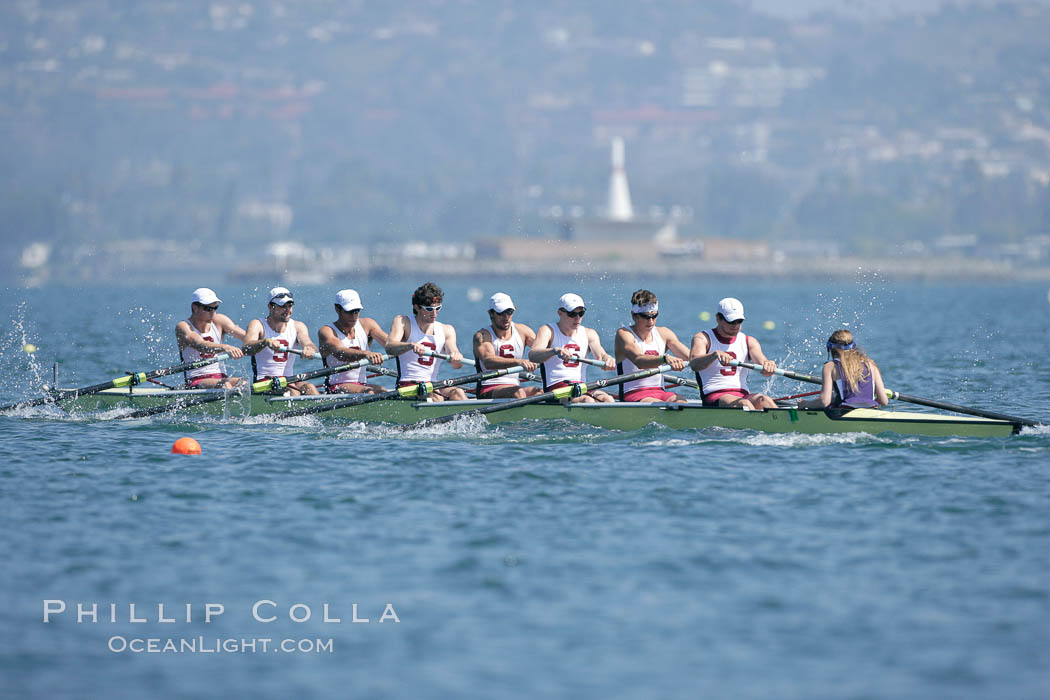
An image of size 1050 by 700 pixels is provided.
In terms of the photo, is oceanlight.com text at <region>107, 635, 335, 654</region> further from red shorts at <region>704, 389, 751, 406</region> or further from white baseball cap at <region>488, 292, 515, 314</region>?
white baseball cap at <region>488, 292, 515, 314</region>

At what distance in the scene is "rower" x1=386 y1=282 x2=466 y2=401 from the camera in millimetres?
19312

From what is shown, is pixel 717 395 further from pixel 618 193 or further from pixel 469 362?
pixel 618 193

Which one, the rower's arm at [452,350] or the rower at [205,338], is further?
the rower at [205,338]

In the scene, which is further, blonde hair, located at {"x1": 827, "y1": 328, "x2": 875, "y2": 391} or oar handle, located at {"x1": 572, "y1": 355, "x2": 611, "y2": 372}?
oar handle, located at {"x1": 572, "y1": 355, "x2": 611, "y2": 372}

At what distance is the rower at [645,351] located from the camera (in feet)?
58.5

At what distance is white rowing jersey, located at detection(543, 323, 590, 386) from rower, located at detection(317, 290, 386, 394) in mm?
2553

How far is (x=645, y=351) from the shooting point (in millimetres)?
18312

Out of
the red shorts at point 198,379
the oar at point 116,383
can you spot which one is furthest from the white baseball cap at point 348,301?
the red shorts at point 198,379

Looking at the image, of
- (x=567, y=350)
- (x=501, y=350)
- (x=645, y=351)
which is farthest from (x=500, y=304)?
(x=645, y=351)

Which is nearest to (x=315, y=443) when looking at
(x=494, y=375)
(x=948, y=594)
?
(x=494, y=375)

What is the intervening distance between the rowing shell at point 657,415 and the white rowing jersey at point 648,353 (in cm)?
54

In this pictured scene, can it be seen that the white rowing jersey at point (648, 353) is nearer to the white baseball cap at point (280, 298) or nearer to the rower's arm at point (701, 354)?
the rower's arm at point (701, 354)

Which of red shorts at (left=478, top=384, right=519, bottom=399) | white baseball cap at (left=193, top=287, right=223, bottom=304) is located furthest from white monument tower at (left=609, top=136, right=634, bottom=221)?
red shorts at (left=478, top=384, right=519, bottom=399)

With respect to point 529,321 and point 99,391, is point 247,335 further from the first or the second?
point 529,321
